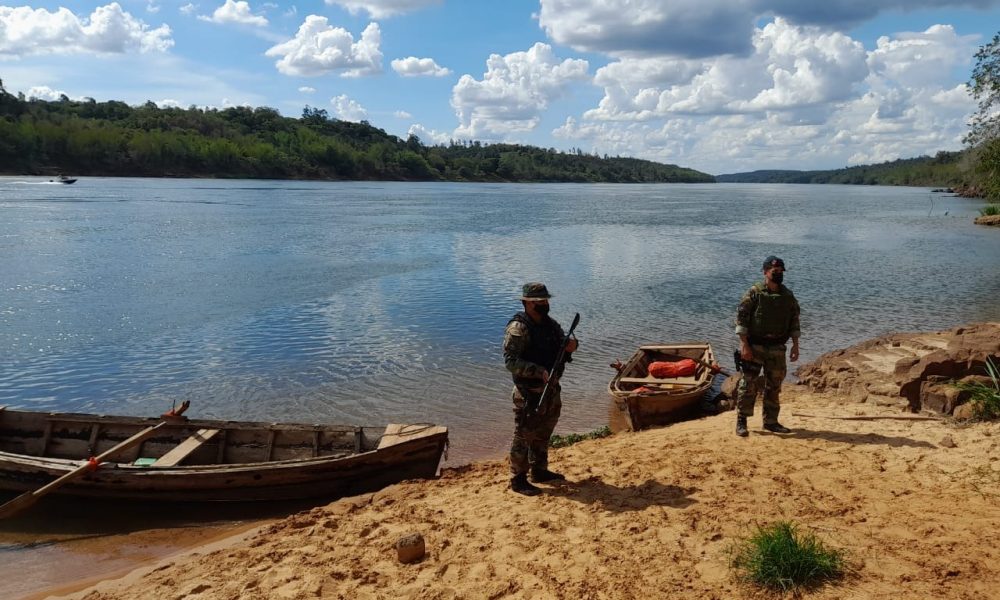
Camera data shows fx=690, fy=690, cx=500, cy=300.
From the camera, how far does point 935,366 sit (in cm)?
976

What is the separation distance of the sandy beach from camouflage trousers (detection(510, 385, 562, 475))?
428 mm

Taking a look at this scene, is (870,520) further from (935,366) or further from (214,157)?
(214,157)

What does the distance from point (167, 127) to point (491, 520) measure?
166174mm

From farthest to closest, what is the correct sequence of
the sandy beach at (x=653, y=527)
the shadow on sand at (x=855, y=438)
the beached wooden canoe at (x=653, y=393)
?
the beached wooden canoe at (x=653, y=393), the shadow on sand at (x=855, y=438), the sandy beach at (x=653, y=527)

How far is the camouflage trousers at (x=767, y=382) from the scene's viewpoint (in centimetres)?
876

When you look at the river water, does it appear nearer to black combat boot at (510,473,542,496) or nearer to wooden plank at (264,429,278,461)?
wooden plank at (264,429,278,461)

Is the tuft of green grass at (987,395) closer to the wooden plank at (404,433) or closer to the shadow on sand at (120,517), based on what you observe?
the wooden plank at (404,433)

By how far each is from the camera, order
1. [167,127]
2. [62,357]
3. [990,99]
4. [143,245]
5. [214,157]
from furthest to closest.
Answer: [167,127], [214,157], [143,245], [990,99], [62,357]

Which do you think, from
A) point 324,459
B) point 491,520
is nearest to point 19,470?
point 324,459

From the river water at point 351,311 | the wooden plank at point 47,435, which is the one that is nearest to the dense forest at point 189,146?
the river water at point 351,311

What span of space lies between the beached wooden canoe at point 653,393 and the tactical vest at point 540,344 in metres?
4.57

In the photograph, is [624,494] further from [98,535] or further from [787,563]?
[98,535]

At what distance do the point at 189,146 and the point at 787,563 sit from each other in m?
146

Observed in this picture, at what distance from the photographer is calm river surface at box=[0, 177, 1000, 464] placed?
14406 mm
